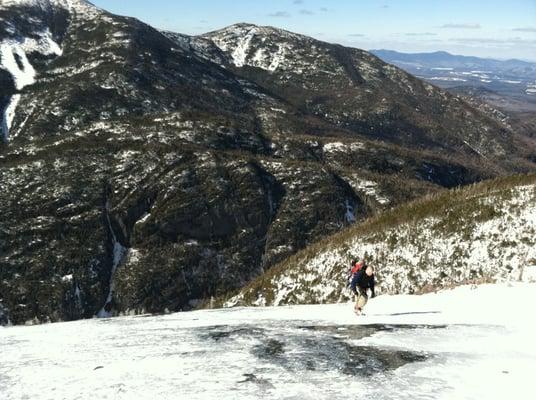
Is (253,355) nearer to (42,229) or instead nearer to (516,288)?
(516,288)

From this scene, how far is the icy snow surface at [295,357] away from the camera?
38.6ft

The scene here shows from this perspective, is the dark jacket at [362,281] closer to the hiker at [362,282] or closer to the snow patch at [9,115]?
the hiker at [362,282]

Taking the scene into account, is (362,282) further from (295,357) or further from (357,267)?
(295,357)

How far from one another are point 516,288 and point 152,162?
111462 millimetres

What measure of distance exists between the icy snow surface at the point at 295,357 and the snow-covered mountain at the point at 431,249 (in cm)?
753

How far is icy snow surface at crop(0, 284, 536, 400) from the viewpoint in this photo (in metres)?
11.8

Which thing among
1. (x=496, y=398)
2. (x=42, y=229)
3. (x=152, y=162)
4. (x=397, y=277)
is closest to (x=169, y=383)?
(x=496, y=398)

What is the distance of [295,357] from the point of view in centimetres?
1448

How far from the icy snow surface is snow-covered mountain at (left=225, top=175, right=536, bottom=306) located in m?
7.53

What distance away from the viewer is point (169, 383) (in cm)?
1227

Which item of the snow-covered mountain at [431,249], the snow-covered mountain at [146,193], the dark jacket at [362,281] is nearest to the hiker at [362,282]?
the dark jacket at [362,281]

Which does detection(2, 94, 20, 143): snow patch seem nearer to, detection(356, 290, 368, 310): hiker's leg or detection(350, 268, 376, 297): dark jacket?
detection(350, 268, 376, 297): dark jacket

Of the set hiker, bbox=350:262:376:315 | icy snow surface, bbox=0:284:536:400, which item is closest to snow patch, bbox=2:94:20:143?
icy snow surface, bbox=0:284:536:400

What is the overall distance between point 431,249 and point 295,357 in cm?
2141
